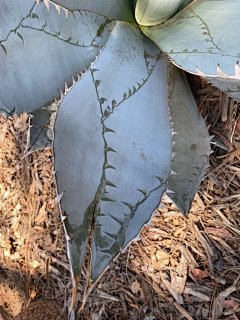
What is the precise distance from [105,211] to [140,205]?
88 mm

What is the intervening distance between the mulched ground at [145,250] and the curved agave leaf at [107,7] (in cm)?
34

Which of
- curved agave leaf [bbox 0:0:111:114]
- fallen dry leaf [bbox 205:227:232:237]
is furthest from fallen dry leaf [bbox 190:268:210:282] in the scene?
curved agave leaf [bbox 0:0:111:114]

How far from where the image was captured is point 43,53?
0.81 meters

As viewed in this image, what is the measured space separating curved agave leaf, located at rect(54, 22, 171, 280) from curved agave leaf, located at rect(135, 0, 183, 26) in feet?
0.26

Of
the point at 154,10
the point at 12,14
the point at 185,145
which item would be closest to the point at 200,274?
the point at 185,145

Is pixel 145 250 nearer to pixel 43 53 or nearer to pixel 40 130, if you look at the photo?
pixel 40 130

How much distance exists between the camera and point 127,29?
2.81ft

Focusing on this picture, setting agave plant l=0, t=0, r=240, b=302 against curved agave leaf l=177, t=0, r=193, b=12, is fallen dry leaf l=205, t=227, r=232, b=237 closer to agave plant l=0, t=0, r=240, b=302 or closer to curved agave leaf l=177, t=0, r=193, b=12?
agave plant l=0, t=0, r=240, b=302

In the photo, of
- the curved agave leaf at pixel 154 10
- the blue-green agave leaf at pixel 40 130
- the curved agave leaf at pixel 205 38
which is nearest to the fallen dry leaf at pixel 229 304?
the curved agave leaf at pixel 205 38

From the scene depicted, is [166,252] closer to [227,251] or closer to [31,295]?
[227,251]

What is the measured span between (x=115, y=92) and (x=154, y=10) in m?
0.25

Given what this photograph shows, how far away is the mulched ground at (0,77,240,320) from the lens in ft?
3.40

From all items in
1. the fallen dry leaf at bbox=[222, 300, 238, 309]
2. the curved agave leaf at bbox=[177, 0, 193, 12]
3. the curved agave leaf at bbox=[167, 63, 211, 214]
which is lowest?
the fallen dry leaf at bbox=[222, 300, 238, 309]

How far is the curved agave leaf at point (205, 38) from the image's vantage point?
665 millimetres
